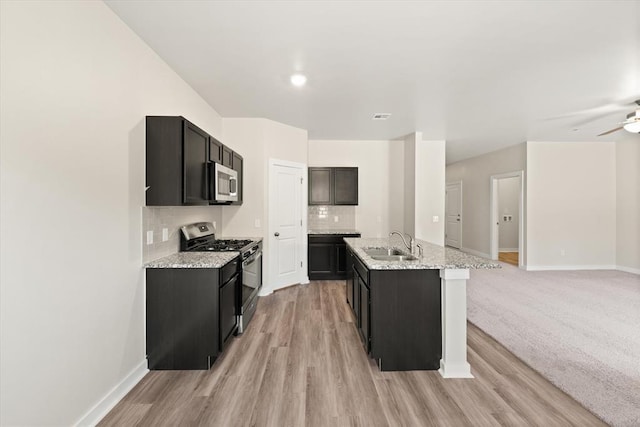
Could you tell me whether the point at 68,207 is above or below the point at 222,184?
below

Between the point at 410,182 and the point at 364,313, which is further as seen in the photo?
the point at 410,182

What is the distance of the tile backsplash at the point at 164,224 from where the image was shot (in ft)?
7.96

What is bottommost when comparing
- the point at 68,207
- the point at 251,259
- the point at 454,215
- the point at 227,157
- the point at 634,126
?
the point at 251,259

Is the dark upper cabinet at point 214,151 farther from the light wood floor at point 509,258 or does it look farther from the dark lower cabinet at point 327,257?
the light wood floor at point 509,258

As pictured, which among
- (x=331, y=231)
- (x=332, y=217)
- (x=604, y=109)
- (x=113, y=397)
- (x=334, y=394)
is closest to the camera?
(x=113, y=397)

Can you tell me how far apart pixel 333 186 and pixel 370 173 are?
3.09 ft

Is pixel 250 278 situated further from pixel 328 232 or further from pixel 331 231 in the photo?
pixel 331 231

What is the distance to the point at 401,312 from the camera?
239 centimetres

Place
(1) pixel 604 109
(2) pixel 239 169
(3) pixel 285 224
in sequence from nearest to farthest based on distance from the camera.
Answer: (1) pixel 604 109
(2) pixel 239 169
(3) pixel 285 224

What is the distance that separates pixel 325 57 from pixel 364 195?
3617 mm

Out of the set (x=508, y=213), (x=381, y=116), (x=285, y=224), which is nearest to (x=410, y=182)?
(x=381, y=116)

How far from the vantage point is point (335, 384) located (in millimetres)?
2219

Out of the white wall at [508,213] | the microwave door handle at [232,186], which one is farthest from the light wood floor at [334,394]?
the white wall at [508,213]

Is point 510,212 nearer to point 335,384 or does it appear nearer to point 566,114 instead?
point 566,114
